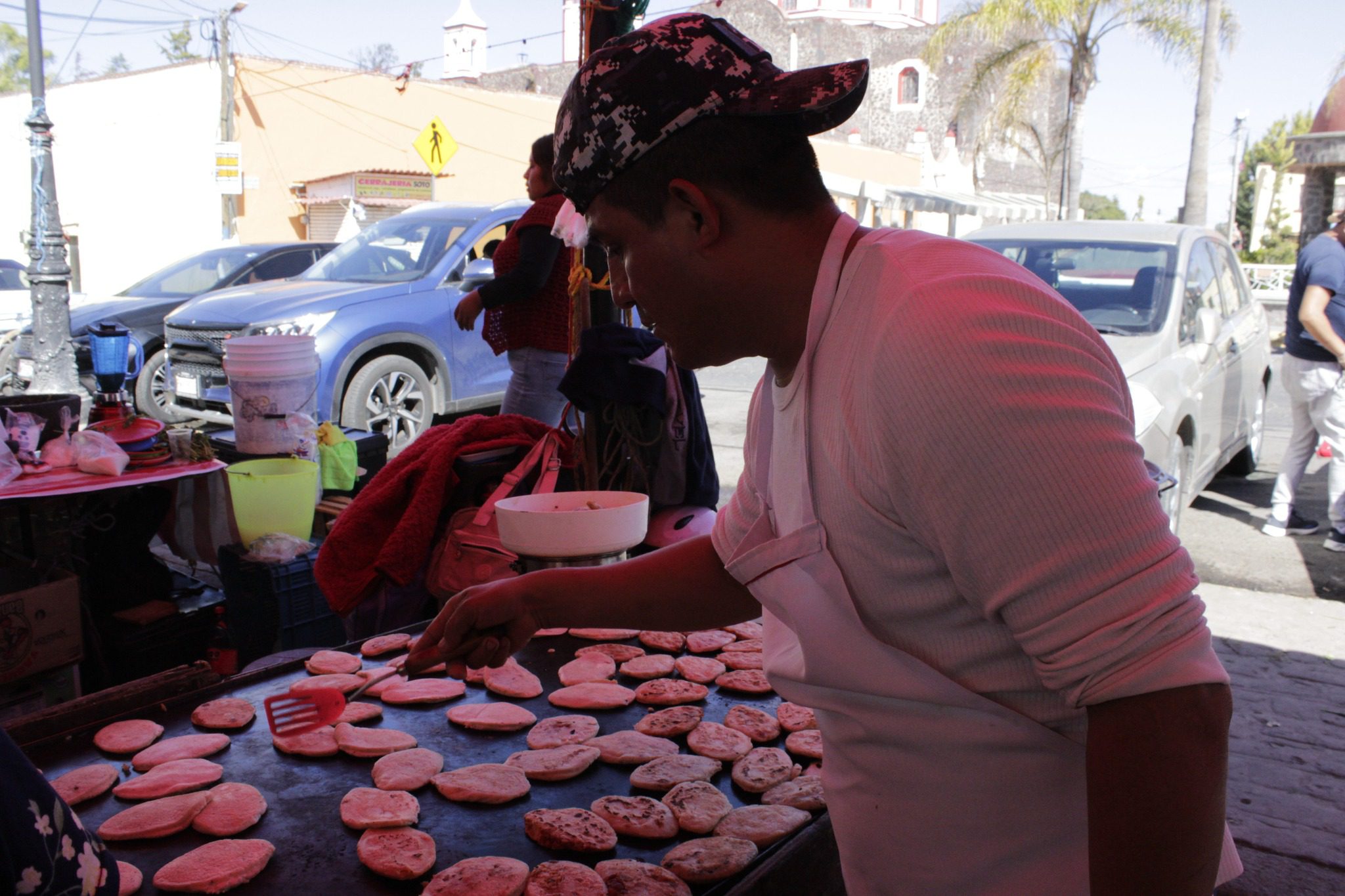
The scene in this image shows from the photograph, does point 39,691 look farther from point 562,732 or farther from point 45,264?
point 45,264

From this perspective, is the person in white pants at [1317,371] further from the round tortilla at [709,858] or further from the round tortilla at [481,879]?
the round tortilla at [481,879]

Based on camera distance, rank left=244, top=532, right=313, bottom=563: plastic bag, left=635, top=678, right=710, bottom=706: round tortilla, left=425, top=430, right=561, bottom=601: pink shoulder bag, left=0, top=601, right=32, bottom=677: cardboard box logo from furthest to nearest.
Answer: left=244, top=532, right=313, bottom=563: plastic bag, left=425, top=430, right=561, bottom=601: pink shoulder bag, left=0, top=601, right=32, bottom=677: cardboard box logo, left=635, top=678, right=710, bottom=706: round tortilla

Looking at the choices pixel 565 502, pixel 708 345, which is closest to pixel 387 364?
pixel 565 502

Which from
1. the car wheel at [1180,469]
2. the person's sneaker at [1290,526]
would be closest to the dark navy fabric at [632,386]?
the car wheel at [1180,469]

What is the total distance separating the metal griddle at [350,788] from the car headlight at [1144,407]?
10.8 ft

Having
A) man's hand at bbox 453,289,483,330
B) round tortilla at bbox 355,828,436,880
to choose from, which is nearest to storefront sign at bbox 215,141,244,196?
man's hand at bbox 453,289,483,330

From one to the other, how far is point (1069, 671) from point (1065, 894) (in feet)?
1.22

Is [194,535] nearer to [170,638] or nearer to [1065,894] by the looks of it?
[170,638]

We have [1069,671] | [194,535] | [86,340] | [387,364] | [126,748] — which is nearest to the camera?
[1069,671]

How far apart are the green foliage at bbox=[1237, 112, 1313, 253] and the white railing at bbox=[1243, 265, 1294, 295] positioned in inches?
656

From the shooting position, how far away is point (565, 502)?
269 cm

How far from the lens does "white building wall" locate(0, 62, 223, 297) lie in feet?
62.5

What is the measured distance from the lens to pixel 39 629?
3.04 meters

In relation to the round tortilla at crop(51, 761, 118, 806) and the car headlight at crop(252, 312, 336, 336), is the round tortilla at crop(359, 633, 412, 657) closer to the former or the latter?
the round tortilla at crop(51, 761, 118, 806)
